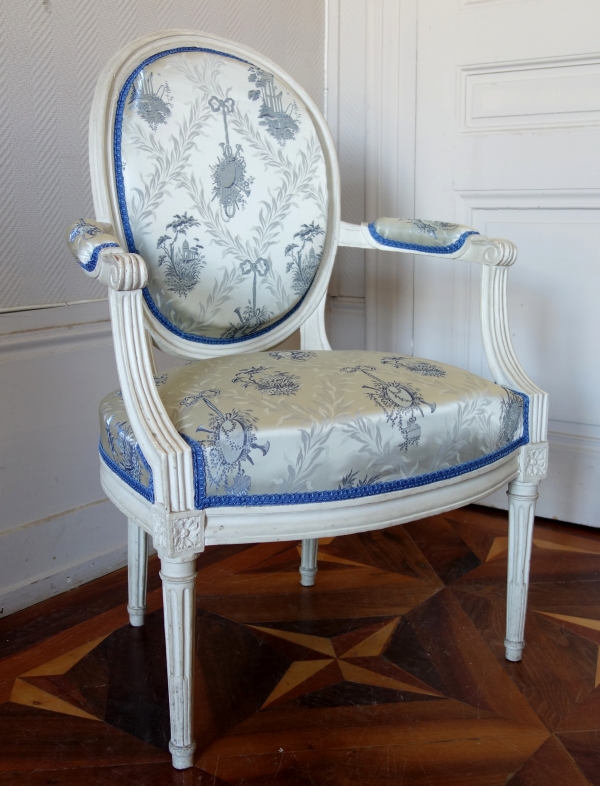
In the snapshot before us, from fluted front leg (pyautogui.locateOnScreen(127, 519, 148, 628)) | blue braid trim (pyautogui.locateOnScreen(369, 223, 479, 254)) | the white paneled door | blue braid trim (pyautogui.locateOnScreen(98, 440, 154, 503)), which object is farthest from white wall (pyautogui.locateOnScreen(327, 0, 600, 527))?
blue braid trim (pyautogui.locateOnScreen(98, 440, 154, 503))

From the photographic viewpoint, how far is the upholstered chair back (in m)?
1.04

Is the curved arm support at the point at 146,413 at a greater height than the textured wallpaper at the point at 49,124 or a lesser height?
lesser

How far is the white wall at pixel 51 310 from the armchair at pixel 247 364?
0.76 ft

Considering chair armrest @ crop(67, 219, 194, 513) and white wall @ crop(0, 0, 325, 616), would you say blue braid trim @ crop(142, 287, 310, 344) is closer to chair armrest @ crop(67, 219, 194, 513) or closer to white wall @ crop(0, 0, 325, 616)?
chair armrest @ crop(67, 219, 194, 513)

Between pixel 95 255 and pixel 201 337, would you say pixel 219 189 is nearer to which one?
Result: pixel 201 337

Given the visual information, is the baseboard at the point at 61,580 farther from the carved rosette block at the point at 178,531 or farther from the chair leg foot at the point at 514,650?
the chair leg foot at the point at 514,650

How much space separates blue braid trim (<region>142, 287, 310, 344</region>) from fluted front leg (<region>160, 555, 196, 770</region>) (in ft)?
1.24

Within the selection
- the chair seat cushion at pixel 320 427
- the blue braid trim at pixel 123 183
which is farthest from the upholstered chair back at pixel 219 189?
the chair seat cushion at pixel 320 427

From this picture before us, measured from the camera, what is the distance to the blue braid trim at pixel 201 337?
1.06 metres

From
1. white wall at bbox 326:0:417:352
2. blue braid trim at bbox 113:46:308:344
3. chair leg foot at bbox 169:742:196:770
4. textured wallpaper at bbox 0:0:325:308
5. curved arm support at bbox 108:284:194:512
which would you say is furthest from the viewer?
white wall at bbox 326:0:417:352

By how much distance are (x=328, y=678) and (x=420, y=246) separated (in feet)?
2.10

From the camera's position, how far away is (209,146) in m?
1.09

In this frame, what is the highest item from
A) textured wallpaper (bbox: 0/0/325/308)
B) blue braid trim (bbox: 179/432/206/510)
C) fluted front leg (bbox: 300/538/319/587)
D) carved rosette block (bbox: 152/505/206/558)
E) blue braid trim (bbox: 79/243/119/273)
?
textured wallpaper (bbox: 0/0/325/308)

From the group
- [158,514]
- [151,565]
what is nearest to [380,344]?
[151,565]
